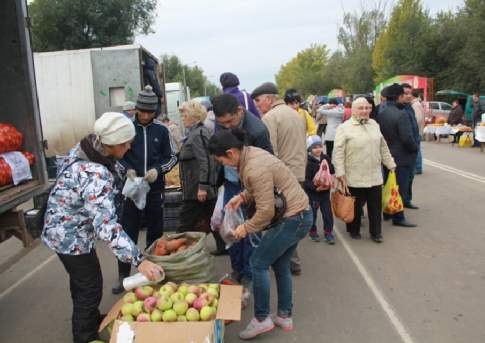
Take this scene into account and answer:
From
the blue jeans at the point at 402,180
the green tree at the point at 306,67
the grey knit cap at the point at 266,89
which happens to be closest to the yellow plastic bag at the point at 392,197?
the blue jeans at the point at 402,180

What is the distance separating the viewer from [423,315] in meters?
3.81

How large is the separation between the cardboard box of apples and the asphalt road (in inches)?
26.0

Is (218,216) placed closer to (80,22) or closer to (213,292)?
(213,292)

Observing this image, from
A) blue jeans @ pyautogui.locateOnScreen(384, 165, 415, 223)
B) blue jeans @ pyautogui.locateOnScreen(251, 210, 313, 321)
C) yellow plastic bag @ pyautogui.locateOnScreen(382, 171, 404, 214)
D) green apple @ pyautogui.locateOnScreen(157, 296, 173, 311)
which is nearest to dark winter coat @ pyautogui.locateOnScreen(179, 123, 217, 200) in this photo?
blue jeans @ pyautogui.locateOnScreen(251, 210, 313, 321)

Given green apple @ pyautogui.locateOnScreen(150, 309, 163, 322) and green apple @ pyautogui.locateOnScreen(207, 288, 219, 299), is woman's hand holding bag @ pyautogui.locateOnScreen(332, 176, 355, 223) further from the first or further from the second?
green apple @ pyautogui.locateOnScreen(150, 309, 163, 322)

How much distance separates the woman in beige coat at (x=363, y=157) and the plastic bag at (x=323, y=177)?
214 mm

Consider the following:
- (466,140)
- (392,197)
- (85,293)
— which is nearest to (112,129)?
(85,293)

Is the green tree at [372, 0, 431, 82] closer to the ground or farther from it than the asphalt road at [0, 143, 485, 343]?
farther from it

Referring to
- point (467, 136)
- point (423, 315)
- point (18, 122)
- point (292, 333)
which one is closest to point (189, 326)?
point (292, 333)

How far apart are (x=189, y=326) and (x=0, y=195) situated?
86.2 inches

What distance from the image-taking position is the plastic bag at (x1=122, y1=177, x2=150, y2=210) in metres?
4.16

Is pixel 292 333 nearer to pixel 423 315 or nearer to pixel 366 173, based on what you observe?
pixel 423 315

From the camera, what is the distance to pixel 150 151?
4461 mm

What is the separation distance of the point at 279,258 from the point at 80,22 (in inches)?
924
